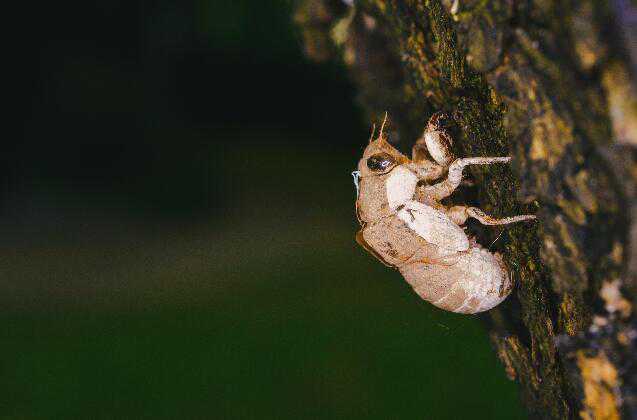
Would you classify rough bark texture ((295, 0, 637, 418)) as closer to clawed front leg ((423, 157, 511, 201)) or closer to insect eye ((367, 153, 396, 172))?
clawed front leg ((423, 157, 511, 201))

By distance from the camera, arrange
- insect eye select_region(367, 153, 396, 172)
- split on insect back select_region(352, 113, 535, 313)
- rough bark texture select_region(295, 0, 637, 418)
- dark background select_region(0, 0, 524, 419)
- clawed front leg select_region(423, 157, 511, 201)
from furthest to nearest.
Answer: dark background select_region(0, 0, 524, 419), insect eye select_region(367, 153, 396, 172), split on insect back select_region(352, 113, 535, 313), clawed front leg select_region(423, 157, 511, 201), rough bark texture select_region(295, 0, 637, 418)

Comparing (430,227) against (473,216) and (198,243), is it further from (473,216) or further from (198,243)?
(198,243)

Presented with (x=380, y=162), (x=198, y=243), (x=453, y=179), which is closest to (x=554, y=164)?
(x=453, y=179)

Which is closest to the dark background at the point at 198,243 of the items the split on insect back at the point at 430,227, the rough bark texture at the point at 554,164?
the split on insect back at the point at 430,227

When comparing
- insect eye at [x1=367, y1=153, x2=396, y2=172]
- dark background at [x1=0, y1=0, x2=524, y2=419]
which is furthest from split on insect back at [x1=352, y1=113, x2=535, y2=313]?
dark background at [x1=0, y1=0, x2=524, y2=419]

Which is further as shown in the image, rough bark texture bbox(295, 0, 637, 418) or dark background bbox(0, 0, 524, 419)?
dark background bbox(0, 0, 524, 419)

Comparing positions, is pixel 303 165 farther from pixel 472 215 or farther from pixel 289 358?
A: pixel 472 215
